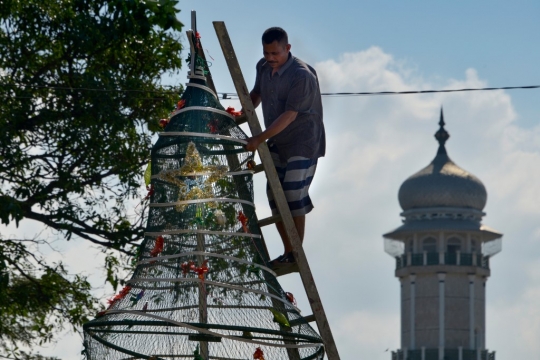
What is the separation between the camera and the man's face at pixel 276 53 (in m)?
9.17

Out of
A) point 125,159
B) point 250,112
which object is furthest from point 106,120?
point 250,112

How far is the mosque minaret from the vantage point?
11238cm

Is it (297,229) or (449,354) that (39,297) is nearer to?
(297,229)

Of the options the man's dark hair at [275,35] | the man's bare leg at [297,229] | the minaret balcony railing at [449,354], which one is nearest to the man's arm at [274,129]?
the man's dark hair at [275,35]

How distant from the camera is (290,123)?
364 inches

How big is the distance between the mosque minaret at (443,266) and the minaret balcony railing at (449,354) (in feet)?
0.23

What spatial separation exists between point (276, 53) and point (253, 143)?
53cm

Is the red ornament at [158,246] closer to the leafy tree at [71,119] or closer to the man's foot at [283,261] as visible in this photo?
the man's foot at [283,261]

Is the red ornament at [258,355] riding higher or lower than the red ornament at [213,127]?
lower

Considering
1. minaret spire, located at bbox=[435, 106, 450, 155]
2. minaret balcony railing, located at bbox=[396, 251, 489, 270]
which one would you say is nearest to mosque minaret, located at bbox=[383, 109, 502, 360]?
minaret balcony railing, located at bbox=[396, 251, 489, 270]

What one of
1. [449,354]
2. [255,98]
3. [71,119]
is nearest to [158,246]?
[255,98]

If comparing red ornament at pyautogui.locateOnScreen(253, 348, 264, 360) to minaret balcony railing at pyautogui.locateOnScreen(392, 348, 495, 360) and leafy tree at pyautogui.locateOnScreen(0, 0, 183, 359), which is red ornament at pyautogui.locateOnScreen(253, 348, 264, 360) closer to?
leafy tree at pyautogui.locateOnScreen(0, 0, 183, 359)

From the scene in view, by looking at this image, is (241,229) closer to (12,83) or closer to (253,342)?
(253,342)

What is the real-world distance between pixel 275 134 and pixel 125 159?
25.8ft
